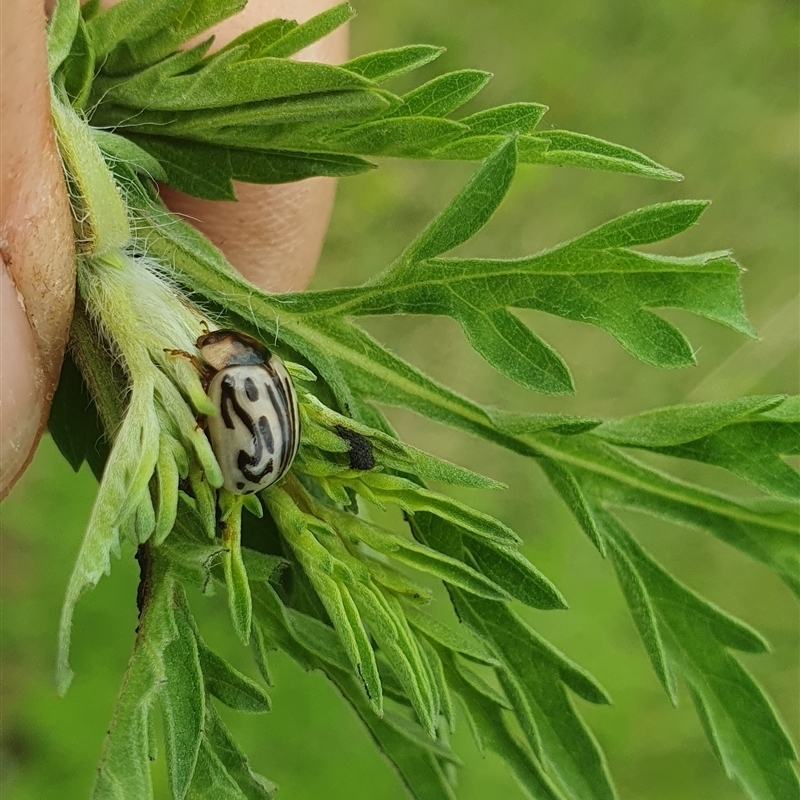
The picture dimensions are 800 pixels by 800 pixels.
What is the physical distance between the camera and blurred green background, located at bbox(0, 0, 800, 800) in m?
4.78

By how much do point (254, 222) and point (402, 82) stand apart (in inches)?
82.9

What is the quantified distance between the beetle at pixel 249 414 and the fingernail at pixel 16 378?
0.51 m

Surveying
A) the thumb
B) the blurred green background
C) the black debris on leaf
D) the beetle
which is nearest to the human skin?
the thumb

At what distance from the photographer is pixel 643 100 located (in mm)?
6328

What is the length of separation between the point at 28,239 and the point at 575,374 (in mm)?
4492

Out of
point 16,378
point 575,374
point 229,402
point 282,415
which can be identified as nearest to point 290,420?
point 282,415

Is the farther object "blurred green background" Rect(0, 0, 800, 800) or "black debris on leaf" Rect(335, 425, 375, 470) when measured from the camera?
"blurred green background" Rect(0, 0, 800, 800)

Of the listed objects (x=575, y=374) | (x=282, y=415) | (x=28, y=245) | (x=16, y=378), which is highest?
(x=282, y=415)

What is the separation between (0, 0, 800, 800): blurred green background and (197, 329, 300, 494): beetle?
3314mm

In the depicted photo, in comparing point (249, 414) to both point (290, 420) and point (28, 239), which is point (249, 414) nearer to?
point (290, 420)

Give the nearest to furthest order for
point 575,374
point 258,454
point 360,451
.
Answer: point 258,454, point 360,451, point 575,374

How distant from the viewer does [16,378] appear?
2031 millimetres

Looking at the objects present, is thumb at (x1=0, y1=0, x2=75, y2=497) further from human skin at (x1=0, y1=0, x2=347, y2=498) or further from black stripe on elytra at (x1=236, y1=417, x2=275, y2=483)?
black stripe on elytra at (x1=236, y1=417, x2=275, y2=483)

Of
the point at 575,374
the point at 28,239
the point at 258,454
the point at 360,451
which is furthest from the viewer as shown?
the point at 575,374
